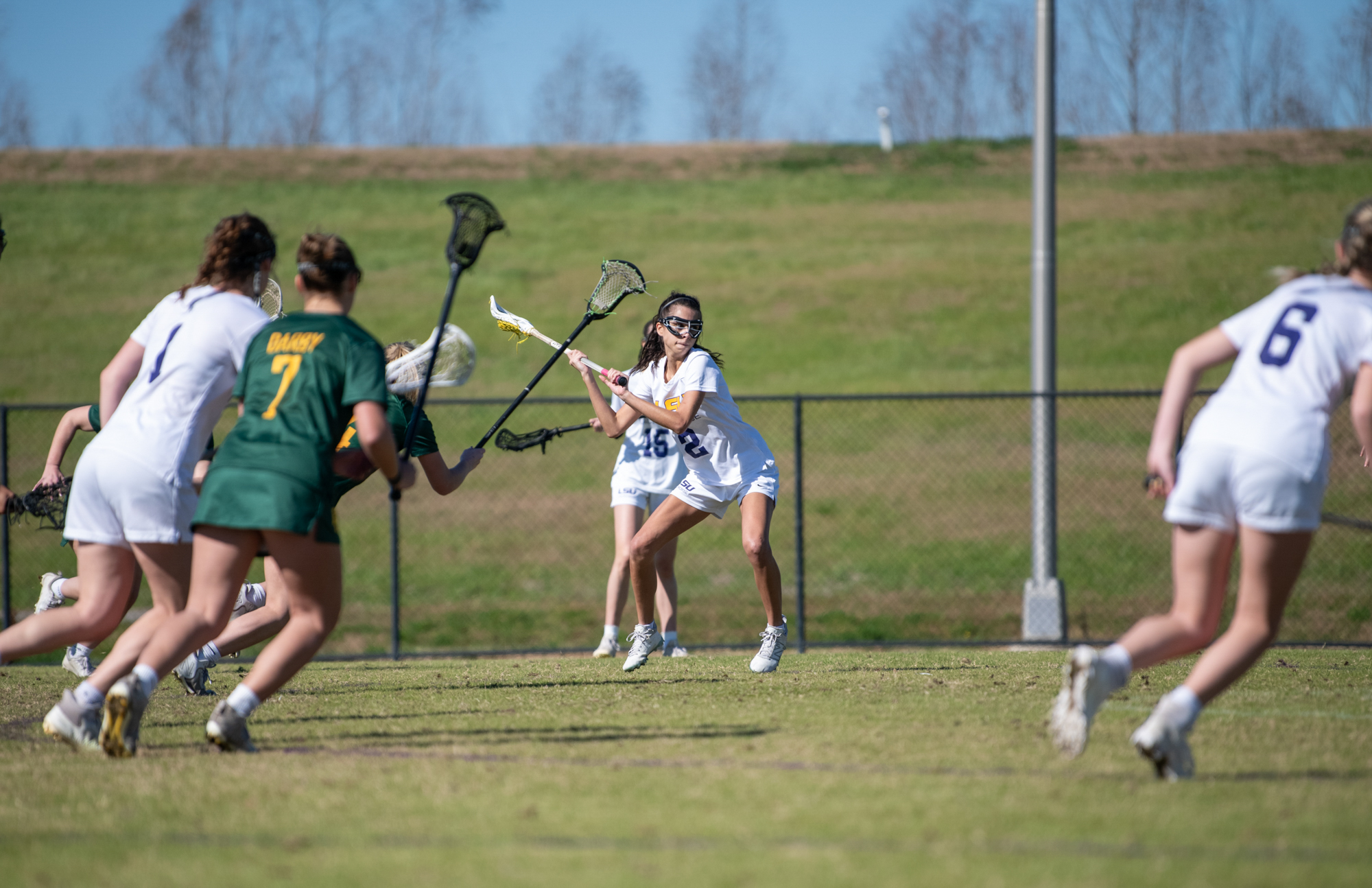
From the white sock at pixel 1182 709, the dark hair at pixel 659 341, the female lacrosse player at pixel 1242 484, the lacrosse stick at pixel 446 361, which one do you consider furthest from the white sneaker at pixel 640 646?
the white sock at pixel 1182 709

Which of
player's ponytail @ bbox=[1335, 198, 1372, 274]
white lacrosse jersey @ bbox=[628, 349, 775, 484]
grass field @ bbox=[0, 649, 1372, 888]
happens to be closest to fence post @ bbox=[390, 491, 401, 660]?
white lacrosse jersey @ bbox=[628, 349, 775, 484]

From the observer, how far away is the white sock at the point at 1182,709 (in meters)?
3.73

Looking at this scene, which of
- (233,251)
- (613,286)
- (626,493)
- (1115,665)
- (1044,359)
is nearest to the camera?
(1115,665)

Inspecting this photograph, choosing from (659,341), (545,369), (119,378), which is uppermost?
(659,341)

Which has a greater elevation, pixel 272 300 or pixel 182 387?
pixel 272 300

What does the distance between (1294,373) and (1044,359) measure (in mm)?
6902

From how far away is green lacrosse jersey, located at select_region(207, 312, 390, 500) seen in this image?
13.7ft

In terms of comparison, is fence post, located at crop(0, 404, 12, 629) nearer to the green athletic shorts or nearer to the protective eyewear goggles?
the protective eyewear goggles

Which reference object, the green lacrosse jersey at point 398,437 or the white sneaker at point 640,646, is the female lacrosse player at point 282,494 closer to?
the green lacrosse jersey at point 398,437

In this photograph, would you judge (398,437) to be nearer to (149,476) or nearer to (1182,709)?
(149,476)

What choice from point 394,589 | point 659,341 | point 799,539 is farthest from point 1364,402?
point 394,589

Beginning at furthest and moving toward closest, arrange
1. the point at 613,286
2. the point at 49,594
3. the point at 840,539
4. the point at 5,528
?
1. the point at 840,539
2. the point at 5,528
3. the point at 613,286
4. the point at 49,594

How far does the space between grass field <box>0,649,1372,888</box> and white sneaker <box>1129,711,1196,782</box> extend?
0.22ft

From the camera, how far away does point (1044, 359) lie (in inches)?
414
